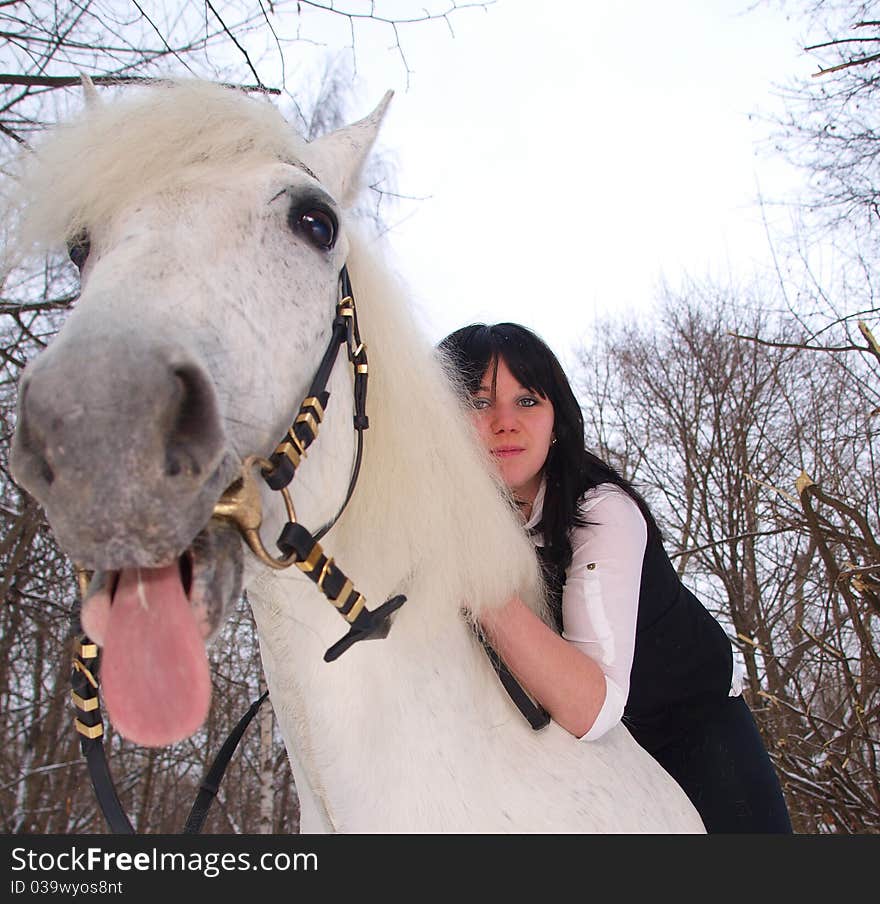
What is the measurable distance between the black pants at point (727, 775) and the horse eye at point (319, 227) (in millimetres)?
1897

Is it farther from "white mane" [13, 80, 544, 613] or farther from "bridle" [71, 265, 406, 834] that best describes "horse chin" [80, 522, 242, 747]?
"white mane" [13, 80, 544, 613]

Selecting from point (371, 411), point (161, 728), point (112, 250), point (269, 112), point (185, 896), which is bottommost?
point (185, 896)

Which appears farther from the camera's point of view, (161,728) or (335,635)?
(335,635)

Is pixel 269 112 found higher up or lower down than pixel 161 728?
higher up

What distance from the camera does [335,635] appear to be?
59.6 inches

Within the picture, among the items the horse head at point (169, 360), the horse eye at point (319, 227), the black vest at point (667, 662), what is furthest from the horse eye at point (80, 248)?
the black vest at point (667, 662)

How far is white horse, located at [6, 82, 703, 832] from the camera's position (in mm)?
974

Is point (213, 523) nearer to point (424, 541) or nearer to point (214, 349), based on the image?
point (214, 349)

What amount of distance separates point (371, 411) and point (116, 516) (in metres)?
0.72

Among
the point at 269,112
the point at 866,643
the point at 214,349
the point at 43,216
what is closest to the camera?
the point at 214,349

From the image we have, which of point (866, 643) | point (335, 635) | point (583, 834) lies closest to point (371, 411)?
point (335, 635)

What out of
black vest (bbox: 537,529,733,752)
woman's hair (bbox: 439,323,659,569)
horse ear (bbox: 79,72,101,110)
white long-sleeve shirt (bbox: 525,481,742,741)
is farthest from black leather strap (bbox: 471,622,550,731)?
horse ear (bbox: 79,72,101,110)

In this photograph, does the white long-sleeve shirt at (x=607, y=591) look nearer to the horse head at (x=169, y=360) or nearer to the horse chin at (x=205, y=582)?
the horse head at (x=169, y=360)

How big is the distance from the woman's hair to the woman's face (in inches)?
1.0
